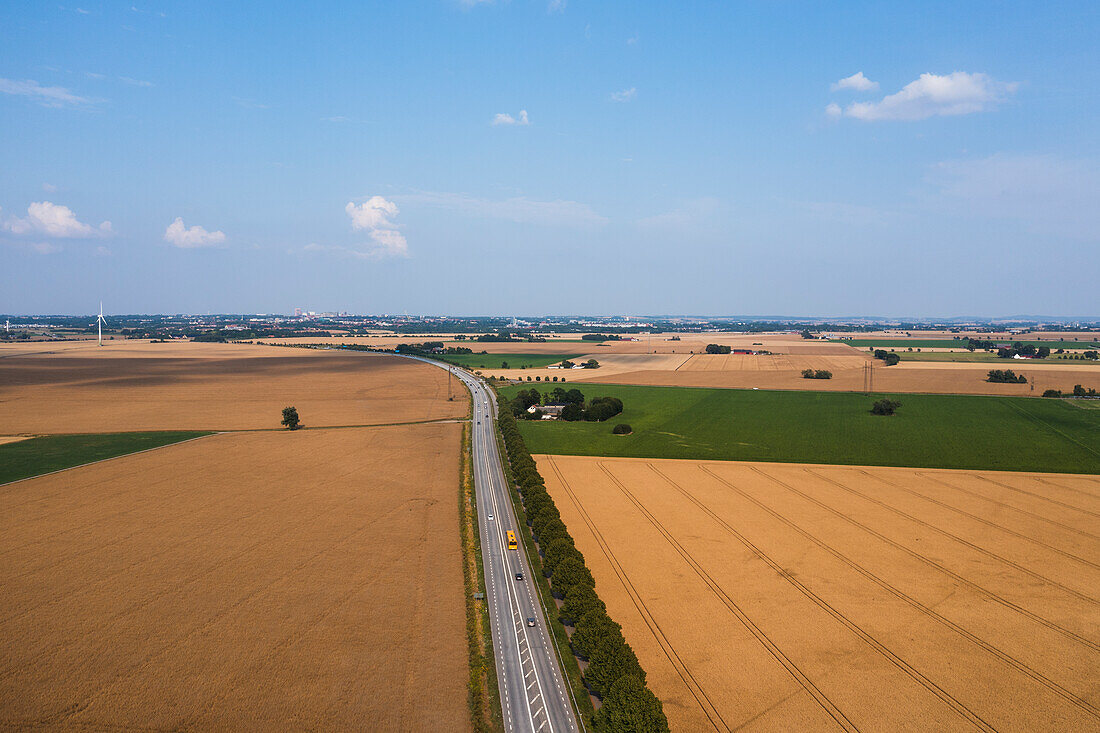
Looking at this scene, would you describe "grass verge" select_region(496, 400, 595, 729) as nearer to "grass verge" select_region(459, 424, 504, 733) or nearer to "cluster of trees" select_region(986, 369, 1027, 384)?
"grass verge" select_region(459, 424, 504, 733)

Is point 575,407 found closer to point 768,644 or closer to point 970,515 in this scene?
point 970,515

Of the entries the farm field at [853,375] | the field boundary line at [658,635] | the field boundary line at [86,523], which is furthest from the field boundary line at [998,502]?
the field boundary line at [86,523]

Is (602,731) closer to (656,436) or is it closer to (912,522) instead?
(912,522)

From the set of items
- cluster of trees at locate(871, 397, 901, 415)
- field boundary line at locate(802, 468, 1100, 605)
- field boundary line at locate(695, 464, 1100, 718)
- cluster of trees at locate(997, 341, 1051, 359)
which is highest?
cluster of trees at locate(997, 341, 1051, 359)

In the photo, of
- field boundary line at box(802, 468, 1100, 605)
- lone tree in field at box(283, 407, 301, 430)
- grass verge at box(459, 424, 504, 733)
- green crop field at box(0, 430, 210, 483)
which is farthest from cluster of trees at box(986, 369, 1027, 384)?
green crop field at box(0, 430, 210, 483)

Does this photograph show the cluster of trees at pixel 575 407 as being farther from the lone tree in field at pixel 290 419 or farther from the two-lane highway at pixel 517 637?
the two-lane highway at pixel 517 637

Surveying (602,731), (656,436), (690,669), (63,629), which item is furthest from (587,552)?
(656,436)
